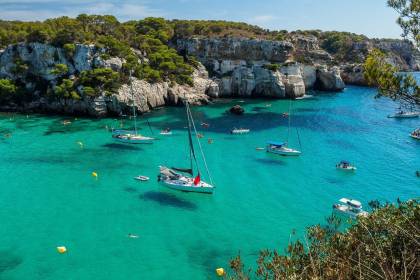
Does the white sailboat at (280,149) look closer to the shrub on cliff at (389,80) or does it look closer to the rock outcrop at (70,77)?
the rock outcrop at (70,77)

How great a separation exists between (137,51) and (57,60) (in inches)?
775

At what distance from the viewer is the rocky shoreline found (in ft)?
263

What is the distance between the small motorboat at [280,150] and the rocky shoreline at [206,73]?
32.6 metres

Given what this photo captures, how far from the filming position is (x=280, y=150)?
5747cm

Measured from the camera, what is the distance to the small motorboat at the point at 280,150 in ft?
187

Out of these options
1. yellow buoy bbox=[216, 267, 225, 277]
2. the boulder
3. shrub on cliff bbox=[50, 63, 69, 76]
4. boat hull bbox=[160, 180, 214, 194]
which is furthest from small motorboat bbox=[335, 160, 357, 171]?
shrub on cliff bbox=[50, 63, 69, 76]

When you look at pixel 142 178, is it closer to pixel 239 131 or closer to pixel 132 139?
pixel 132 139

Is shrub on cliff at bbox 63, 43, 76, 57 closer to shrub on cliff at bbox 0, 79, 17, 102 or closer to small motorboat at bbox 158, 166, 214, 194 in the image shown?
shrub on cliff at bbox 0, 79, 17, 102

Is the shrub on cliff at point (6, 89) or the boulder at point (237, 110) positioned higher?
the shrub on cliff at point (6, 89)

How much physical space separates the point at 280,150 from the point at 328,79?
213 ft

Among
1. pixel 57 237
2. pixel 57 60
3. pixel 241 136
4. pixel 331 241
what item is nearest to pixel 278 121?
pixel 241 136

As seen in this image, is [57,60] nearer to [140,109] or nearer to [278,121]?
[140,109]

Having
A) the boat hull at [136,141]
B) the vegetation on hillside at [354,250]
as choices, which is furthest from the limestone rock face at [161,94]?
the vegetation on hillside at [354,250]

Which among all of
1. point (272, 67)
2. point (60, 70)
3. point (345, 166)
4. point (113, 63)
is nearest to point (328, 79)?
point (272, 67)
